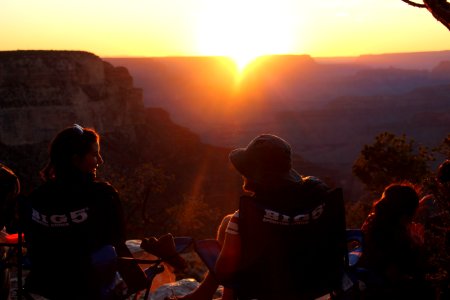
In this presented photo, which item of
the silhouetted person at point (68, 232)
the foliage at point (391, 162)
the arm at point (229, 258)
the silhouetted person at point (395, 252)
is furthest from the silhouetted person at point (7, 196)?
the foliage at point (391, 162)

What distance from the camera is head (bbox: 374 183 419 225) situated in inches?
162

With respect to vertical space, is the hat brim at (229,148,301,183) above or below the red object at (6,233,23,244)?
above

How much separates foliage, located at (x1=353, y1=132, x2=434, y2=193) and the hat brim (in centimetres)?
3028

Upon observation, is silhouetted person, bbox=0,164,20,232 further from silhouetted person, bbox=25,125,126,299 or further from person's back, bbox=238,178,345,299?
person's back, bbox=238,178,345,299

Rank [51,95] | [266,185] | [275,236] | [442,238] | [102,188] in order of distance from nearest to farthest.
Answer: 1. [275,236]
2. [266,185]
3. [102,188]
4. [442,238]
5. [51,95]

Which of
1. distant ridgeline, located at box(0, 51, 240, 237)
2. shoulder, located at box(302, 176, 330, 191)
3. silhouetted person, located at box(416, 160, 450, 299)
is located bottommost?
distant ridgeline, located at box(0, 51, 240, 237)

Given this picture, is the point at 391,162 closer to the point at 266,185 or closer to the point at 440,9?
the point at 440,9

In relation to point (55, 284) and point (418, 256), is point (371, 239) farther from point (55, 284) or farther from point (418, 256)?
point (55, 284)

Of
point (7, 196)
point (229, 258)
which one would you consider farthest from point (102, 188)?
point (229, 258)

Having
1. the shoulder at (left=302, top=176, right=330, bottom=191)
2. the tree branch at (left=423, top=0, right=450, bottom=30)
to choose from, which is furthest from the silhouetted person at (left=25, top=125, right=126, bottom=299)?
the tree branch at (left=423, top=0, right=450, bottom=30)

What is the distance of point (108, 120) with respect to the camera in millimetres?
78938

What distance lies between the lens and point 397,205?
412 cm

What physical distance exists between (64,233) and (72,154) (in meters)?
0.59

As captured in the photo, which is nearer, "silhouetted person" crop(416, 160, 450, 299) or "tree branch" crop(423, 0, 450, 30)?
"silhouetted person" crop(416, 160, 450, 299)
